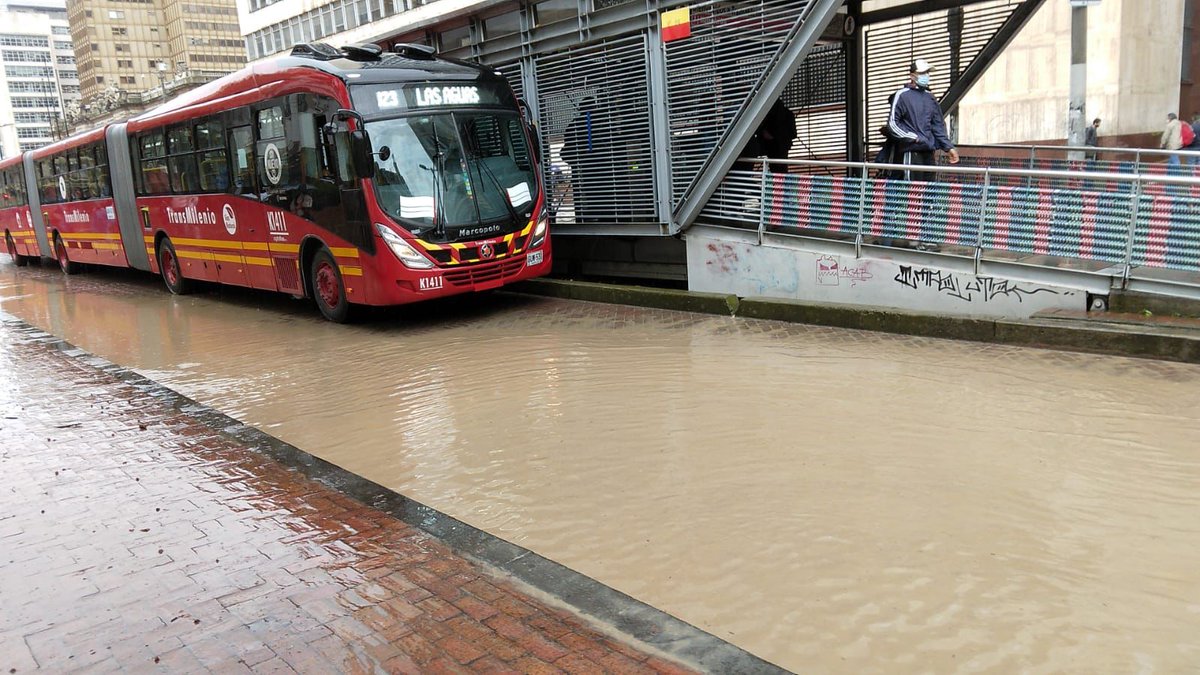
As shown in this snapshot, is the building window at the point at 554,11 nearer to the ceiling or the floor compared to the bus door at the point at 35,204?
nearer to the ceiling

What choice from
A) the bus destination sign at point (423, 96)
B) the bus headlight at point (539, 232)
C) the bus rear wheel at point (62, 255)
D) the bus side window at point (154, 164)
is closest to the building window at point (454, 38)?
the bus destination sign at point (423, 96)

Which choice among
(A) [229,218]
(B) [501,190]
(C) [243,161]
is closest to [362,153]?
(B) [501,190]

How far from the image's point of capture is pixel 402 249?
10133 millimetres

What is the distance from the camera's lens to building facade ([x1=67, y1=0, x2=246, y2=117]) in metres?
120

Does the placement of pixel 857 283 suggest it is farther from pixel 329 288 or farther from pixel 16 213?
pixel 16 213

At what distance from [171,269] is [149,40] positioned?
425 ft

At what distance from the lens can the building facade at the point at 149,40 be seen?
120 meters

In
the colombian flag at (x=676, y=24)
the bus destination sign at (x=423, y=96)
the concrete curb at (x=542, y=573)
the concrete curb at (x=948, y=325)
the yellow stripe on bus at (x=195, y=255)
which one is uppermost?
the colombian flag at (x=676, y=24)

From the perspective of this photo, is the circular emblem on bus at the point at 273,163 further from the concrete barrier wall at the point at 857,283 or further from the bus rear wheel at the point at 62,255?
the bus rear wheel at the point at 62,255

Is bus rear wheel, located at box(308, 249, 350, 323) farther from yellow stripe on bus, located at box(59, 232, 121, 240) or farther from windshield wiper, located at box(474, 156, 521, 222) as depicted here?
yellow stripe on bus, located at box(59, 232, 121, 240)

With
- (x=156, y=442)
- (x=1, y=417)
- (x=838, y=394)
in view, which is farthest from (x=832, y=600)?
(x=1, y=417)

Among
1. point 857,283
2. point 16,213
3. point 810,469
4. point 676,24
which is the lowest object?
point 810,469

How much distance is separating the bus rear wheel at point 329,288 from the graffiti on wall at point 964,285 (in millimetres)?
6793

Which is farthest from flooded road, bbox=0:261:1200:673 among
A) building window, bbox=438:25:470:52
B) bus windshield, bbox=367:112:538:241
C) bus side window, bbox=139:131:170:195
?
bus side window, bbox=139:131:170:195
